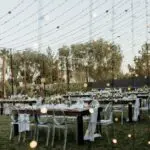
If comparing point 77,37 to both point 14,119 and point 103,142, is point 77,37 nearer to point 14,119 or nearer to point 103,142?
point 14,119

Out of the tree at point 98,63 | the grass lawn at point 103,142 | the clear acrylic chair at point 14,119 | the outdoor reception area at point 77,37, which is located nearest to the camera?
the outdoor reception area at point 77,37

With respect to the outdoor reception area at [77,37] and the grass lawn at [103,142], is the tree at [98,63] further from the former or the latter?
the grass lawn at [103,142]

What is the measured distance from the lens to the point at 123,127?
7.73 metres

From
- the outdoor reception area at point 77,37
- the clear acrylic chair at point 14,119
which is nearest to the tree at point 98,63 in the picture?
the outdoor reception area at point 77,37

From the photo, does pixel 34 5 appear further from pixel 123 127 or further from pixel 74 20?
pixel 123 127

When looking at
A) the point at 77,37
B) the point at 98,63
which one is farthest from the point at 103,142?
the point at 98,63

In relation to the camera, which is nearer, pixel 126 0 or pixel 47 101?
pixel 126 0

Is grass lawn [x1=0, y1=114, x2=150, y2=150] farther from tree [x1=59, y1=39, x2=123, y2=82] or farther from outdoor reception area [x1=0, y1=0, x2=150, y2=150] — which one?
tree [x1=59, y1=39, x2=123, y2=82]

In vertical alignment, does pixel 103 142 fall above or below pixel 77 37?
below

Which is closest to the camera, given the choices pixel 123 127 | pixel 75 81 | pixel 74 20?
pixel 74 20

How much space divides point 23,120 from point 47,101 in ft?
2.13

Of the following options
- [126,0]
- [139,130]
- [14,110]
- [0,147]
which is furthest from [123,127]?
[126,0]

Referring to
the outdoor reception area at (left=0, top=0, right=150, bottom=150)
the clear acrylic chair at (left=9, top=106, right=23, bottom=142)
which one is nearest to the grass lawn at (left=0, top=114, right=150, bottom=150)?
the outdoor reception area at (left=0, top=0, right=150, bottom=150)

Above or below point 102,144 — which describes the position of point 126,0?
above
